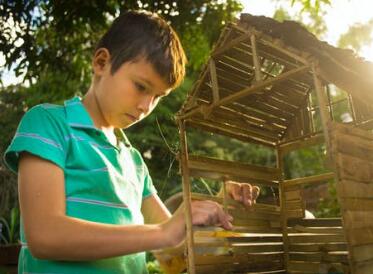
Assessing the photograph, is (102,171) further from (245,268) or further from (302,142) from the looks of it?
(302,142)

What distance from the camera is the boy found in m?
1.33

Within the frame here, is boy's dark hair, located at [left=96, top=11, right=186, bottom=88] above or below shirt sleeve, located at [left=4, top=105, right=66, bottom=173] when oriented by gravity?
above

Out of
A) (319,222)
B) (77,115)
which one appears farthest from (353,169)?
(77,115)

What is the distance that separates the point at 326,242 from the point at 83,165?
274cm

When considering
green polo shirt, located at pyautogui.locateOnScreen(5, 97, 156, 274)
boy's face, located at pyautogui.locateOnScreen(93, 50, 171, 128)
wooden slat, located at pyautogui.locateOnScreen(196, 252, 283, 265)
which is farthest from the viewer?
wooden slat, located at pyautogui.locateOnScreen(196, 252, 283, 265)

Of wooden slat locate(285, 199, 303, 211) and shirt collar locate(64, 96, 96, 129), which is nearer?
shirt collar locate(64, 96, 96, 129)

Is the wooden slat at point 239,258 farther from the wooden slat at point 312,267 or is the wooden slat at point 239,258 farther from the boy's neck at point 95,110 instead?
the boy's neck at point 95,110

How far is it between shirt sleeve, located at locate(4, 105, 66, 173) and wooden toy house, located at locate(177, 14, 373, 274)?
851 millimetres

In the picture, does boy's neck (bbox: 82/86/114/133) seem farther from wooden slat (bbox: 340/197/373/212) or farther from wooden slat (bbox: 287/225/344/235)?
wooden slat (bbox: 287/225/344/235)

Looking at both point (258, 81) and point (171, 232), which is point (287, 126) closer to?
point (258, 81)

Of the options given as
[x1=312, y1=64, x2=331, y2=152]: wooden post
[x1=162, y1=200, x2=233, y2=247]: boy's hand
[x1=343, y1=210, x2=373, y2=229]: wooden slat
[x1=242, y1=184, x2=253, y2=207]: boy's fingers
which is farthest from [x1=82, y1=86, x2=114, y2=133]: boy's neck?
[x1=343, y1=210, x2=373, y2=229]: wooden slat

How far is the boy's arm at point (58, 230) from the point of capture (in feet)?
4.29

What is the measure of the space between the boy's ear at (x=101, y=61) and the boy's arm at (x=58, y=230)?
0.56 m

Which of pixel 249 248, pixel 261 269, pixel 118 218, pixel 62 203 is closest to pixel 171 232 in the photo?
pixel 118 218
